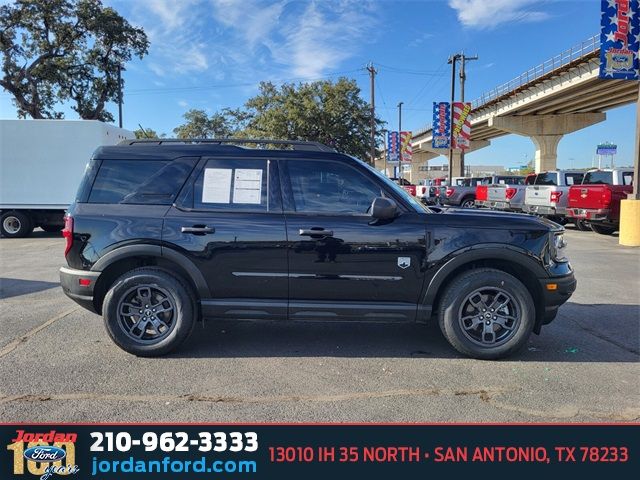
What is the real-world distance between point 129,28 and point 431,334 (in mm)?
31447

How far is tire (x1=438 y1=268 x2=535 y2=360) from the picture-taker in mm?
4043

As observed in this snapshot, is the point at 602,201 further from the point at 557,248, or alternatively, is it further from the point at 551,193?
the point at 557,248

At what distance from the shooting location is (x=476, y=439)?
2941mm

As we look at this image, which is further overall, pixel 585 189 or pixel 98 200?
pixel 585 189

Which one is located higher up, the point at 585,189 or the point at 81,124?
the point at 81,124

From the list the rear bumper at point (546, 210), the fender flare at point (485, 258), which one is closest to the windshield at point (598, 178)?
the rear bumper at point (546, 210)

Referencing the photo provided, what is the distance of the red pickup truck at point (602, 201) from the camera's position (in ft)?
43.8

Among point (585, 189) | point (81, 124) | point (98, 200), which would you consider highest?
point (81, 124)

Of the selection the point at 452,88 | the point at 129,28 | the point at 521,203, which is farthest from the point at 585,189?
the point at 129,28

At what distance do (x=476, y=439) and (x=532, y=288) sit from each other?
1808 millimetres

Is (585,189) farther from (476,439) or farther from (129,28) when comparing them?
(129,28)

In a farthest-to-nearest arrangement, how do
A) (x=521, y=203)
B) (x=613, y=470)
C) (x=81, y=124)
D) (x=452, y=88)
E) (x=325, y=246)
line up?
1. (x=452, y=88)
2. (x=521, y=203)
3. (x=81, y=124)
4. (x=325, y=246)
5. (x=613, y=470)

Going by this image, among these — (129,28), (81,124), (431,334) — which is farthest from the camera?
(129,28)

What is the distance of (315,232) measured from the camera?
4031 millimetres
